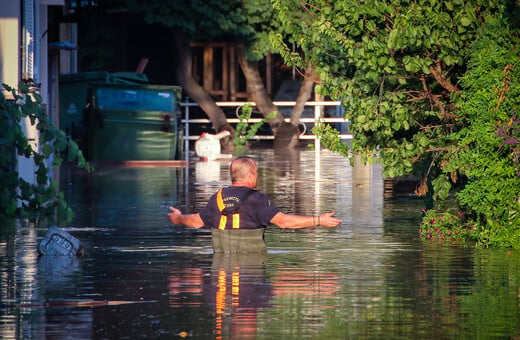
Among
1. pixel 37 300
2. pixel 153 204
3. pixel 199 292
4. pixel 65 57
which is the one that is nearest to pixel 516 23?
pixel 199 292

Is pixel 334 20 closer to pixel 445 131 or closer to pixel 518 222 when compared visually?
pixel 445 131

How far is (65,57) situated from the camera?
33.8 metres

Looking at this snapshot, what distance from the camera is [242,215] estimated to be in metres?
11.7

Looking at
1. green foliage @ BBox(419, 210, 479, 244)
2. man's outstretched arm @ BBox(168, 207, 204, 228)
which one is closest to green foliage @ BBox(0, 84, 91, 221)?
man's outstretched arm @ BBox(168, 207, 204, 228)

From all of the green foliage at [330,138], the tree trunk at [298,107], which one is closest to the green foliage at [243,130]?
the tree trunk at [298,107]

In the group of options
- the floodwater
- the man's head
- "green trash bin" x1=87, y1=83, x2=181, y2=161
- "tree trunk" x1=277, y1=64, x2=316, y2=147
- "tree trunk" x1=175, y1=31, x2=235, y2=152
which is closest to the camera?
the floodwater

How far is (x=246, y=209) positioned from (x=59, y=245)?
2.06 m

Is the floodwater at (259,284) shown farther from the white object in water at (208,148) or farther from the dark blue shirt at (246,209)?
the white object in water at (208,148)

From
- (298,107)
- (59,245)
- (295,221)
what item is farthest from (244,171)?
(298,107)

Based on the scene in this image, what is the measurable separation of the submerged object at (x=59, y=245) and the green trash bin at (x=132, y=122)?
1602 cm

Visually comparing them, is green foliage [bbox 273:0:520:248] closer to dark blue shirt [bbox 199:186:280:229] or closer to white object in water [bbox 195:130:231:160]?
dark blue shirt [bbox 199:186:280:229]

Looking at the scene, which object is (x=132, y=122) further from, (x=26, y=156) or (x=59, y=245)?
(x=26, y=156)

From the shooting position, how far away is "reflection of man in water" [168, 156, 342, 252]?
38.0 feet

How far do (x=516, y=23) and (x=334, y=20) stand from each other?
5.83ft
